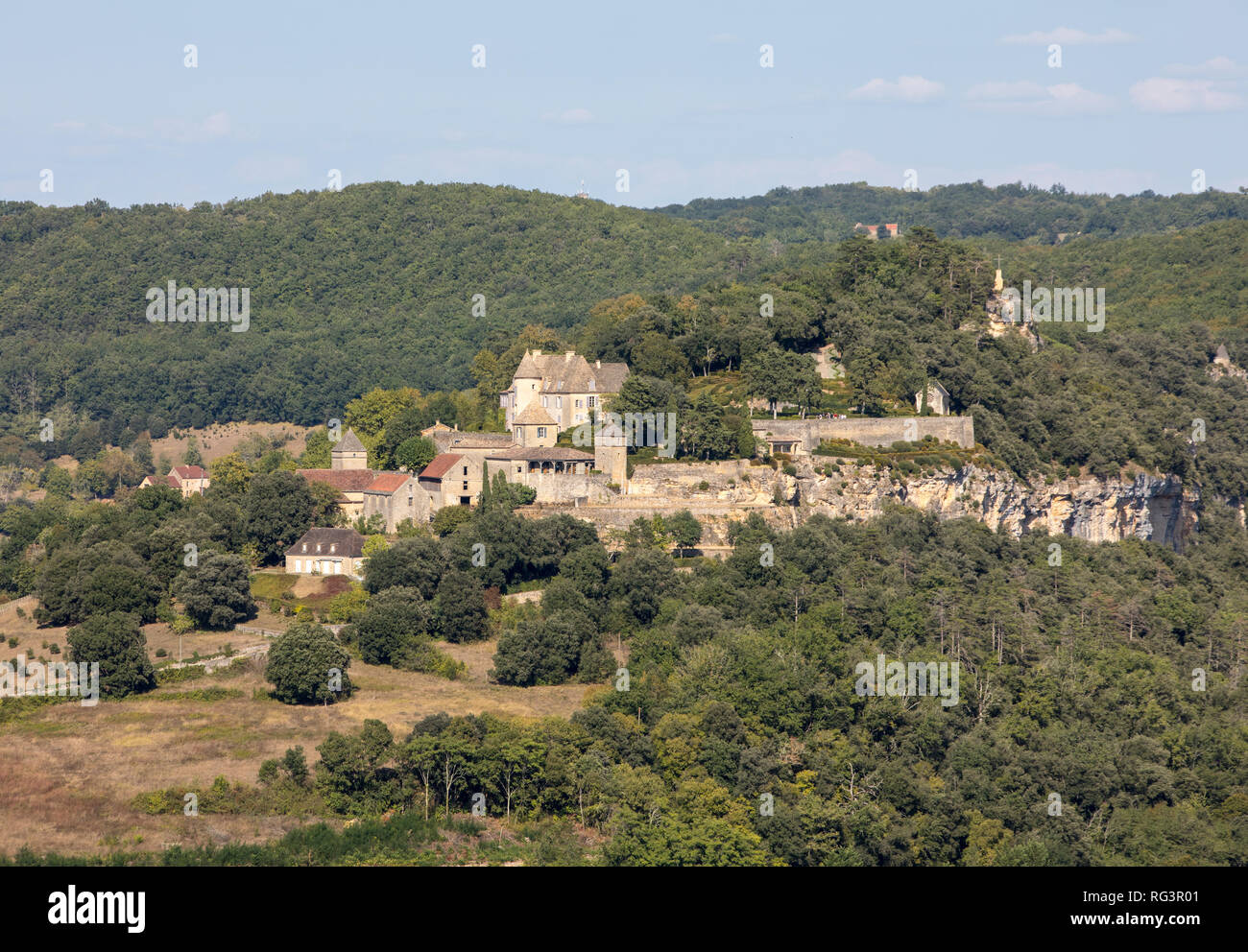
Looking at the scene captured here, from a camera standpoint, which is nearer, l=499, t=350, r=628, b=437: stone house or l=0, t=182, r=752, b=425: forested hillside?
l=499, t=350, r=628, b=437: stone house

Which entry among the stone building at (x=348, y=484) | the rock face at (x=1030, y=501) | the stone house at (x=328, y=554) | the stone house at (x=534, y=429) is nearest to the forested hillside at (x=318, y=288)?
the rock face at (x=1030, y=501)

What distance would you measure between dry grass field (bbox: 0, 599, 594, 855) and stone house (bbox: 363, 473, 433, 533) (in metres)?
8.60

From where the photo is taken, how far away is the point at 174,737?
5178 cm

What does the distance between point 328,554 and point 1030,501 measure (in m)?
34.6

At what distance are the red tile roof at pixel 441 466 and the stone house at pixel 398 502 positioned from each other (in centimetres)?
74

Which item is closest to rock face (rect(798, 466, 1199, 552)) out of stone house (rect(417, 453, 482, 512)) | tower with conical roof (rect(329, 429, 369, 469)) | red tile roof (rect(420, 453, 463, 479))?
stone house (rect(417, 453, 482, 512))

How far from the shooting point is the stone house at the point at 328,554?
64438 millimetres

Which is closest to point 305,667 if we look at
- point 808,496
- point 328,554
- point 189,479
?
point 328,554

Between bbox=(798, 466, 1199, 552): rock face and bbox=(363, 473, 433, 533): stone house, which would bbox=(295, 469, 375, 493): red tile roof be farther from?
bbox=(798, 466, 1199, 552): rock face

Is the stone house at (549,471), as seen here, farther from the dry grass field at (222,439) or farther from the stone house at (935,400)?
the dry grass field at (222,439)

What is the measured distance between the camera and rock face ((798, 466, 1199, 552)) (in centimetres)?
6756

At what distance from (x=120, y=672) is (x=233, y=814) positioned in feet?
33.4
